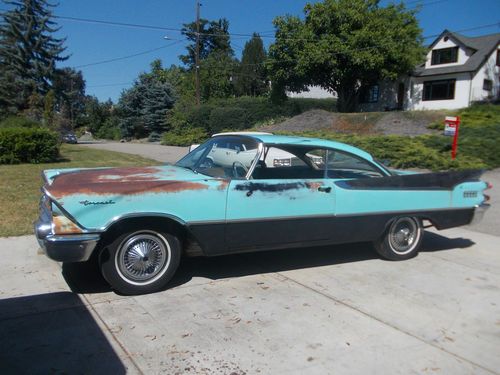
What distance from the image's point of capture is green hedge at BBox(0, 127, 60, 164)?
1528 centimetres

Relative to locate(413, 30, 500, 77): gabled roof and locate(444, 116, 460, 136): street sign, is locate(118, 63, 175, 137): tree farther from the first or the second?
locate(444, 116, 460, 136): street sign

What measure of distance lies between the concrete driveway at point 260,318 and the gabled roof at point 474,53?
35.0m

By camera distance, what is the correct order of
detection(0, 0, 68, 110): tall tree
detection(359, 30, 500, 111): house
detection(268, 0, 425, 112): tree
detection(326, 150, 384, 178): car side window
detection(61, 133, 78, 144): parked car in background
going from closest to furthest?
detection(326, 150, 384, 178): car side window < detection(61, 133, 78, 144): parked car in background < detection(268, 0, 425, 112): tree < detection(359, 30, 500, 111): house < detection(0, 0, 68, 110): tall tree

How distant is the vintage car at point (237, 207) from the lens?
4137mm

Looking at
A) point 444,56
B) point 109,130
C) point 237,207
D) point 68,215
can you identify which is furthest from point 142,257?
point 109,130

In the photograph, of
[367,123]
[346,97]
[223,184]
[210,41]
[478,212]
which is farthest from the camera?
[210,41]

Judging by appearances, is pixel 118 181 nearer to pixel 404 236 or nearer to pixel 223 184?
pixel 223 184

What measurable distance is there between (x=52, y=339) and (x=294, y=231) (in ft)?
8.12

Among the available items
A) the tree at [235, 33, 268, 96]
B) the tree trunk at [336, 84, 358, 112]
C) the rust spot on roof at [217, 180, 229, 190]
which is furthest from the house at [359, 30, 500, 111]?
the rust spot on roof at [217, 180, 229, 190]

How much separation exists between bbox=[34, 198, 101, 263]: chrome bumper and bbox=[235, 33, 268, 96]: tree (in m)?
57.6

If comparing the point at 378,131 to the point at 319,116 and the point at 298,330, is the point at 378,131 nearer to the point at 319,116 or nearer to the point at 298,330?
the point at 319,116

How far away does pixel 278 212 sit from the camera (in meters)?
4.83

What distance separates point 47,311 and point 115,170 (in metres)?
1.62

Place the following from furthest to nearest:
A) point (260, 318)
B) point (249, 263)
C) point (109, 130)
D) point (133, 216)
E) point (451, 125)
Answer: point (109, 130)
point (451, 125)
point (249, 263)
point (133, 216)
point (260, 318)
